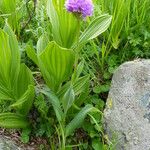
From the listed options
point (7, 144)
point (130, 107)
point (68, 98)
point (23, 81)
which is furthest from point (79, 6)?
point (7, 144)

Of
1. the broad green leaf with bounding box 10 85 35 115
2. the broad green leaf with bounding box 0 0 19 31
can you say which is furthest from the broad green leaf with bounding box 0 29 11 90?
the broad green leaf with bounding box 0 0 19 31

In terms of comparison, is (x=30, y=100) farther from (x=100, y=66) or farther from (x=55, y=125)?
(x=100, y=66)

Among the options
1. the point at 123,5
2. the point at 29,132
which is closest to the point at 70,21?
the point at 123,5

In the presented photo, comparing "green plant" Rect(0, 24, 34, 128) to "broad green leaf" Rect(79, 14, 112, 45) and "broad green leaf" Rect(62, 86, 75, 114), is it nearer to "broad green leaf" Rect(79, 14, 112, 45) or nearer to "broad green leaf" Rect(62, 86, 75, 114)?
"broad green leaf" Rect(62, 86, 75, 114)

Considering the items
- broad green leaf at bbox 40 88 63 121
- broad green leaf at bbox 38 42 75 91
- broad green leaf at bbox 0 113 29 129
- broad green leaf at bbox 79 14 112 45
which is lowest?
broad green leaf at bbox 0 113 29 129

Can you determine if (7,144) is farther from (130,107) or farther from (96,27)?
(96,27)

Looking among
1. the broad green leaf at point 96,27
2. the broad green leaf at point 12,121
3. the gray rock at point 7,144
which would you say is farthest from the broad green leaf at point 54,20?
the gray rock at point 7,144
